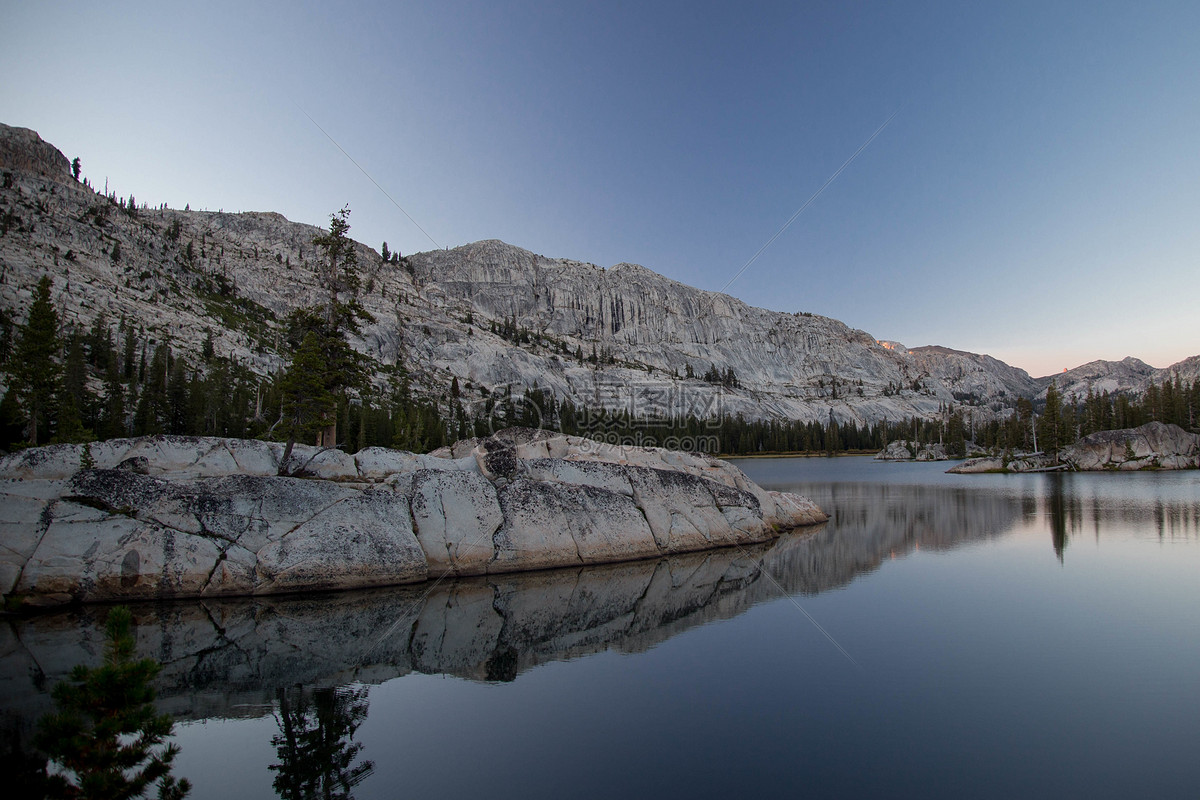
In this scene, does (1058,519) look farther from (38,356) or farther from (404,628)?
(38,356)

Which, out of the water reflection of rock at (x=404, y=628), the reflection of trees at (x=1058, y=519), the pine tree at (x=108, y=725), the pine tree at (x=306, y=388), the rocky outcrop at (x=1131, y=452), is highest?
the pine tree at (x=306, y=388)

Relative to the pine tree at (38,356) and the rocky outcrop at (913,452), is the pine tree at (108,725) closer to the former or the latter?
the pine tree at (38,356)

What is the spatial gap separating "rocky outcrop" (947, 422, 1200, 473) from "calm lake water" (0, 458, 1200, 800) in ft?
221

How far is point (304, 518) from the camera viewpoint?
17.6m

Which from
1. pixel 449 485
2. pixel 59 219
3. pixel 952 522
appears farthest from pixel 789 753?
pixel 59 219

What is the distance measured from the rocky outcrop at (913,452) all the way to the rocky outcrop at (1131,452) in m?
51.9

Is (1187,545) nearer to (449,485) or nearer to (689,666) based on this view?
(689,666)

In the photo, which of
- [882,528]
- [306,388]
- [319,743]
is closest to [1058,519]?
[882,528]

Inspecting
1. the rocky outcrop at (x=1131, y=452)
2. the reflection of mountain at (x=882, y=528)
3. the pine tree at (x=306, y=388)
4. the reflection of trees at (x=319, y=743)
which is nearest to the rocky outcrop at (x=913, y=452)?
the rocky outcrop at (x=1131, y=452)

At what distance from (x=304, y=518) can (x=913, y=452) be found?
141840 millimetres

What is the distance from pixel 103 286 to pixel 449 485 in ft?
397

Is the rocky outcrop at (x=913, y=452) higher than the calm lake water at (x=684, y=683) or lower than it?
higher

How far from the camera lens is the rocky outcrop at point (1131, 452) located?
68625 mm

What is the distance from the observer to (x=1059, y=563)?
70.0ft
